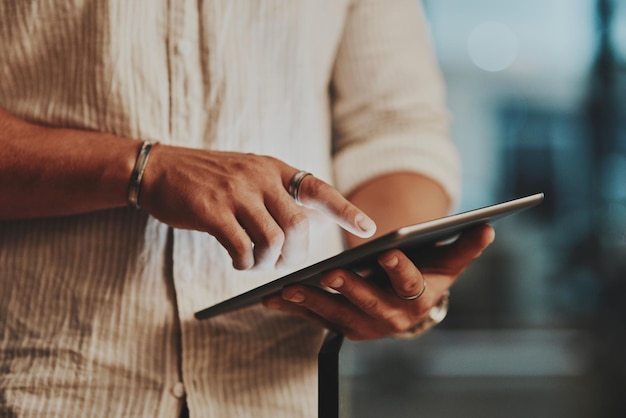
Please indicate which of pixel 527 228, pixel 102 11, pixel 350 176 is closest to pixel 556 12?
pixel 527 228

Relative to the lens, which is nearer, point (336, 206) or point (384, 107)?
point (336, 206)

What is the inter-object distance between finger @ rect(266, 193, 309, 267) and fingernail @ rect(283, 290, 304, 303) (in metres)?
0.04

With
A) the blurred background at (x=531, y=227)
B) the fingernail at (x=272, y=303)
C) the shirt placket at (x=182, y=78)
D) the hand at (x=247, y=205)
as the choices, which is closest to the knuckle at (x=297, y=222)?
the hand at (x=247, y=205)

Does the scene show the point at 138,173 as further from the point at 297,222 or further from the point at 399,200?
the point at 399,200

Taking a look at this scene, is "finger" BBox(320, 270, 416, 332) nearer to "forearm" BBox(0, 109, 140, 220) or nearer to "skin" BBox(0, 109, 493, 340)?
"skin" BBox(0, 109, 493, 340)

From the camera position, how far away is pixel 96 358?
2.19 feet

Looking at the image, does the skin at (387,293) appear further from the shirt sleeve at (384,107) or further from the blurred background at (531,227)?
the blurred background at (531,227)

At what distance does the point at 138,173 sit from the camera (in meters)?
0.60

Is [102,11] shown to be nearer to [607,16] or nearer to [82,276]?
[82,276]

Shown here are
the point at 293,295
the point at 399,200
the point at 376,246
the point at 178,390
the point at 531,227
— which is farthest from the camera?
the point at 531,227

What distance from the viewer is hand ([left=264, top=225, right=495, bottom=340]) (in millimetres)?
554

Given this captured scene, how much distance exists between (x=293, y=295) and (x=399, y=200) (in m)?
0.32

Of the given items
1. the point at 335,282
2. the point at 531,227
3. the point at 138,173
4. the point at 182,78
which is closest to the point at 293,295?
the point at 335,282

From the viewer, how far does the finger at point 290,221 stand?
54 cm
